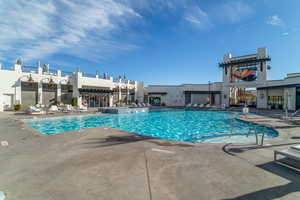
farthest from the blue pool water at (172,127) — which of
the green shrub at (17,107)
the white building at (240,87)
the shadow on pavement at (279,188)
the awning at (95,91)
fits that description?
the white building at (240,87)

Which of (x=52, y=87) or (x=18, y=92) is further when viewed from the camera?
(x=52, y=87)

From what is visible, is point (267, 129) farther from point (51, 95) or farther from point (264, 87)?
point (51, 95)

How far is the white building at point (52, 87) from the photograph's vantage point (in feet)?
54.6

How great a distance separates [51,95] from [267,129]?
2520cm

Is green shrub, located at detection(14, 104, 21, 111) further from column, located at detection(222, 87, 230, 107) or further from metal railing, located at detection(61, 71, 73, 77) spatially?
column, located at detection(222, 87, 230, 107)

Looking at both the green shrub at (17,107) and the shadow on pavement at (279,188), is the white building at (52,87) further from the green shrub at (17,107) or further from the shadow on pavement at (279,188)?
the shadow on pavement at (279,188)

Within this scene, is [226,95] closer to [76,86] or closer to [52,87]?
[76,86]

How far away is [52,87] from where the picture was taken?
1997 cm

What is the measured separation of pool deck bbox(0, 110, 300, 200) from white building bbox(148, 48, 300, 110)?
708 inches

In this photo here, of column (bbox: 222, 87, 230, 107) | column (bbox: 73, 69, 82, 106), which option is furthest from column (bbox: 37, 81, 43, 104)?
column (bbox: 222, 87, 230, 107)

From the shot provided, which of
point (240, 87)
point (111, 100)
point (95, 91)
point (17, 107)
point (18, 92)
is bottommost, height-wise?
point (17, 107)

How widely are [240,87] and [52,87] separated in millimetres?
33437

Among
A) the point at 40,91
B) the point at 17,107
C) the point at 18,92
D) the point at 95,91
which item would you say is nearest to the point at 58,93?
the point at 40,91

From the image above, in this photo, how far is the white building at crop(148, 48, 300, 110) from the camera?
64.4 feet
